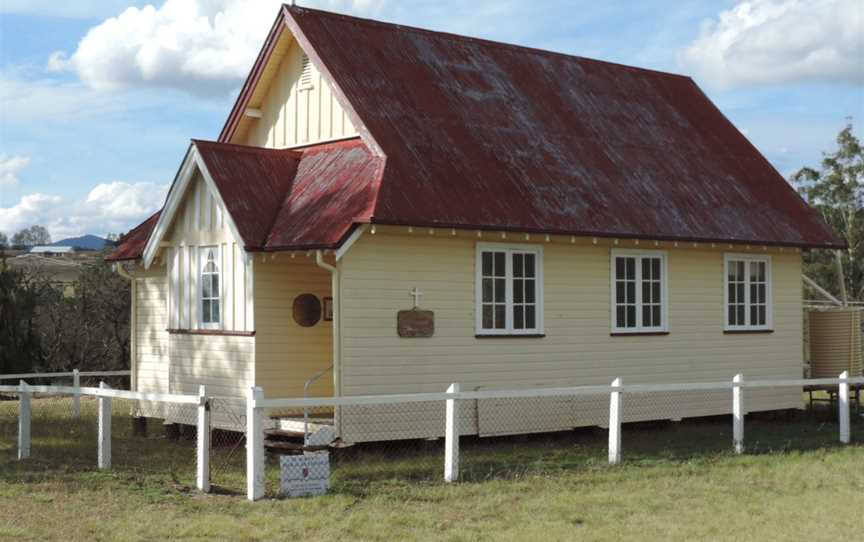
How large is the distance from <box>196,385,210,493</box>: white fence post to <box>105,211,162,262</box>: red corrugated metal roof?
24.0 ft

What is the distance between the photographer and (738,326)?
22.0 metres

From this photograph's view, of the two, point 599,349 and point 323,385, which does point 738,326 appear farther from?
point 323,385

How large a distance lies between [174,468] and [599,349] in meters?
7.30

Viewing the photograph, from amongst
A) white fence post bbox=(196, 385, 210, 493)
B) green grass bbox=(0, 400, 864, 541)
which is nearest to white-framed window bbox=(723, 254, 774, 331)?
green grass bbox=(0, 400, 864, 541)

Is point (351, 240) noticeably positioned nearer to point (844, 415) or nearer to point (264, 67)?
point (264, 67)

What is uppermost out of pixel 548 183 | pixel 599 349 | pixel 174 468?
pixel 548 183

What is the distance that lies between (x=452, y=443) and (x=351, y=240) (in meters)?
3.36

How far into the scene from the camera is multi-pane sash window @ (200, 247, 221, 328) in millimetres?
18594

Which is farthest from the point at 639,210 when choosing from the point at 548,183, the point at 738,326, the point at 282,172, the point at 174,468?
the point at 174,468

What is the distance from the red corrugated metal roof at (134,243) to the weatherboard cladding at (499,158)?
229mm

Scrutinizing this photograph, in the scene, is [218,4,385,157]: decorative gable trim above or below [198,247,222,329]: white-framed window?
above

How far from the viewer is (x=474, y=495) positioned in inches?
540

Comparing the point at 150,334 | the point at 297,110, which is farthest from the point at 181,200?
the point at 150,334

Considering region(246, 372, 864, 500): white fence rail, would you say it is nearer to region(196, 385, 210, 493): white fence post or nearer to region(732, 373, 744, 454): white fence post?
region(732, 373, 744, 454): white fence post
